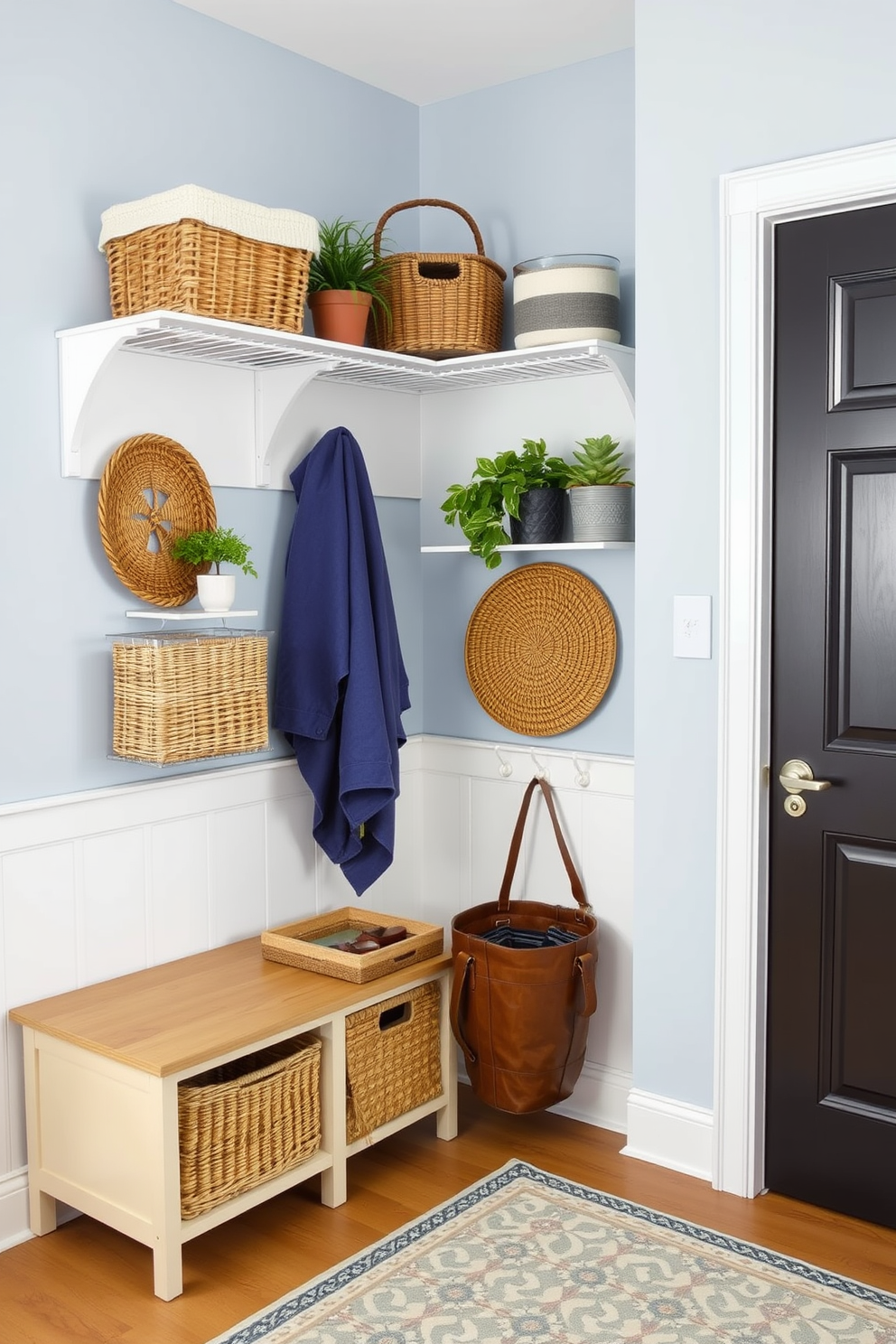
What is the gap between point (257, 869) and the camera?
2.86m

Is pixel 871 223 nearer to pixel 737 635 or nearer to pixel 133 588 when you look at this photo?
pixel 737 635

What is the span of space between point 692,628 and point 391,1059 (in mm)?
1099

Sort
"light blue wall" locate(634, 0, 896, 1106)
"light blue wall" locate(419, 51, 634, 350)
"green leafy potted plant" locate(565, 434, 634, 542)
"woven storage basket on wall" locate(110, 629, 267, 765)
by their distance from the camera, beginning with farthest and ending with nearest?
1. "light blue wall" locate(419, 51, 634, 350)
2. "green leafy potted plant" locate(565, 434, 634, 542)
3. "woven storage basket on wall" locate(110, 629, 267, 765)
4. "light blue wall" locate(634, 0, 896, 1106)

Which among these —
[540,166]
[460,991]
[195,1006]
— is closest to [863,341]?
[540,166]

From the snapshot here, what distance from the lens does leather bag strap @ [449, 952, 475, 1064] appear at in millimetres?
2678

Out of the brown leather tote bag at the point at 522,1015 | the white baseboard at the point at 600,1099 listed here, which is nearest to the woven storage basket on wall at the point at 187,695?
the brown leather tote bag at the point at 522,1015

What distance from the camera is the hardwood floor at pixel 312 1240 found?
2133 mm

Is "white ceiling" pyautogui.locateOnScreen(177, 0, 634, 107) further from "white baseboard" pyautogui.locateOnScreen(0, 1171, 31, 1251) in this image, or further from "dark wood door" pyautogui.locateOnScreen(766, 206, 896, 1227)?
"white baseboard" pyautogui.locateOnScreen(0, 1171, 31, 1251)

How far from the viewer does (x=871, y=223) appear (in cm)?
226

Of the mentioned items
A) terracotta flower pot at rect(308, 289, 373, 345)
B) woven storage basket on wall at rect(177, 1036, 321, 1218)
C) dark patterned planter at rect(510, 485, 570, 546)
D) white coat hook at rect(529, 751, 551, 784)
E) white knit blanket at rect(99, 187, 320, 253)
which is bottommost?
woven storage basket on wall at rect(177, 1036, 321, 1218)

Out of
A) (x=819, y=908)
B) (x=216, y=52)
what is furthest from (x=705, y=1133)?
(x=216, y=52)

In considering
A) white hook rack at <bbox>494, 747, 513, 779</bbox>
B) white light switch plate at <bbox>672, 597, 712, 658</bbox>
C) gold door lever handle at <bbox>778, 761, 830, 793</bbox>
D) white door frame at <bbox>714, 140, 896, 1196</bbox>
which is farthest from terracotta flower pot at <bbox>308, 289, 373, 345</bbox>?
gold door lever handle at <bbox>778, 761, 830, 793</bbox>

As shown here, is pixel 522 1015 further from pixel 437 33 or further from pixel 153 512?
pixel 437 33


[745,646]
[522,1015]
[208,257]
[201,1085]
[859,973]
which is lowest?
[201,1085]
